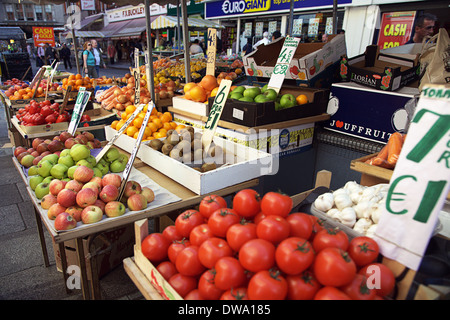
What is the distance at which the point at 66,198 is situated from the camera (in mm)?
1858

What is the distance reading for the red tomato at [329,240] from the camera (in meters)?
1.23

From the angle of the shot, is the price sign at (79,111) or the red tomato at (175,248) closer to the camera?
the red tomato at (175,248)

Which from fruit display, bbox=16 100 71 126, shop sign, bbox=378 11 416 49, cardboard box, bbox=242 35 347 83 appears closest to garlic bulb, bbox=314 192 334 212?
cardboard box, bbox=242 35 347 83

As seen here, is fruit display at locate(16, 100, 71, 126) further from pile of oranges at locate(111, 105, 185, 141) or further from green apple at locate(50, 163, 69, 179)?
green apple at locate(50, 163, 69, 179)

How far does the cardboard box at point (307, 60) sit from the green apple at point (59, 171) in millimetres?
2455

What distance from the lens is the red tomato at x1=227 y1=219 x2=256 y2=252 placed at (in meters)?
1.27

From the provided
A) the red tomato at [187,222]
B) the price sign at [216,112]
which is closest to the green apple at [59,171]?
the price sign at [216,112]

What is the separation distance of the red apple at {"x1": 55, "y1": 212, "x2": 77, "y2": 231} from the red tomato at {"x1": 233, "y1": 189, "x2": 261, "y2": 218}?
0.92m

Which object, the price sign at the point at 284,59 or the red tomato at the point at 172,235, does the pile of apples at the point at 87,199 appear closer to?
the red tomato at the point at 172,235

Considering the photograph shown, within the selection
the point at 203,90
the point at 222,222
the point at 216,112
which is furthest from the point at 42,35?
the point at 222,222

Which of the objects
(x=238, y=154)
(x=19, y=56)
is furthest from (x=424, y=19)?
(x=19, y=56)

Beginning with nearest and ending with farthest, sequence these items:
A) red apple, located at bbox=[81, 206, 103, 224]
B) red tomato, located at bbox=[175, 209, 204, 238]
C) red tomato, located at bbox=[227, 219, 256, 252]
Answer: red tomato, located at bbox=[227, 219, 256, 252] → red tomato, located at bbox=[175, 209, 204, 238] → red apple, located at bbox=[81, 206, 103, 224]
